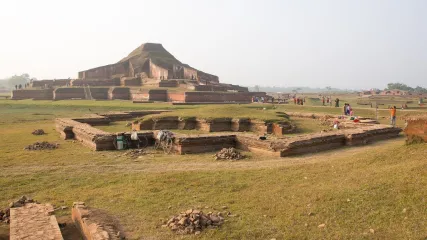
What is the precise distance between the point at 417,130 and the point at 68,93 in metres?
30.3

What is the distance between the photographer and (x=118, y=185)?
5.97 meters

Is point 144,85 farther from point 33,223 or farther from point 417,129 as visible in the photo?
point 33,223

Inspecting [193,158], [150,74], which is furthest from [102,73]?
[193,158]

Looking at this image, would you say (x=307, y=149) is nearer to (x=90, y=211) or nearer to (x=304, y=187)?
(x=304, y=187)

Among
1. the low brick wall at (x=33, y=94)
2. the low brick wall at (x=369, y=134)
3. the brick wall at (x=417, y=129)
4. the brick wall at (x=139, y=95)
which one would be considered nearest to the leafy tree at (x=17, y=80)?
the low brick wall at (x=33, y=94)

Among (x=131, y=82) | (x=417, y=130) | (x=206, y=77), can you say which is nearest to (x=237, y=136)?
(x=417, y=130)

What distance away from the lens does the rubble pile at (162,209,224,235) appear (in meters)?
3.98

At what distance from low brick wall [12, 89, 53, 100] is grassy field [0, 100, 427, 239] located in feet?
83.8

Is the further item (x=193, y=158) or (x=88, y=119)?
(x=88, y=119)

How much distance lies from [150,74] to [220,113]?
30487 mm

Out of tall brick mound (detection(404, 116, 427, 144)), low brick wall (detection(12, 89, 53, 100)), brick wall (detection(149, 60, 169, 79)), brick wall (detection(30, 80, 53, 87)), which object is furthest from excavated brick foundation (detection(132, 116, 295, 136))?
brick wall (detection(30, 80, 53, 87))

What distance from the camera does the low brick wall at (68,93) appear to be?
31.4 metres

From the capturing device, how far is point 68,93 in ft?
105

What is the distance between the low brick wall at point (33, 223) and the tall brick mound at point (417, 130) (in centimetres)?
559
